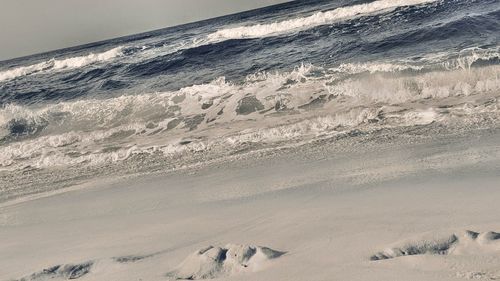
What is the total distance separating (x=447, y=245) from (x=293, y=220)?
138cm

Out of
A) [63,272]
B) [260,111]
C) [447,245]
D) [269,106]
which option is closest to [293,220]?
[447,245]

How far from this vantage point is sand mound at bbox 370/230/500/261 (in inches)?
116

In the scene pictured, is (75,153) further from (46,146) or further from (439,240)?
(439,240)

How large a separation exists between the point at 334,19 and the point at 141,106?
1566 centimetres

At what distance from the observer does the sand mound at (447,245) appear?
2.94 m

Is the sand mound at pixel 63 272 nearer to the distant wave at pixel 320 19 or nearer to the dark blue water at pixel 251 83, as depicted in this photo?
the dark blue water at pixel 251 83

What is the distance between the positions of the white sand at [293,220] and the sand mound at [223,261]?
16 mm

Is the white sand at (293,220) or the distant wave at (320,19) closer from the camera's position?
the white sand at (293,220)

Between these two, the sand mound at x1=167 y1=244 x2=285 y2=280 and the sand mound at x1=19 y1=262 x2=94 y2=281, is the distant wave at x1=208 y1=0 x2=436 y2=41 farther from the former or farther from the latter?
the sand mound at x1=167 y1=244 x2=285 y2=280

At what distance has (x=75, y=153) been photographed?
838 centimetres

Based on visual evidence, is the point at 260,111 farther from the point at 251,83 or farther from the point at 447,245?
the point at 447,245

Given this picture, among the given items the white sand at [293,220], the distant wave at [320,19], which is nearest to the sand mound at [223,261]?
the white sand at [293,220]

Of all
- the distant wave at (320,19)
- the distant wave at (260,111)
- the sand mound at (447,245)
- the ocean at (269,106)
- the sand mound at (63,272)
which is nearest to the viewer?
the sand mound at (447,245)

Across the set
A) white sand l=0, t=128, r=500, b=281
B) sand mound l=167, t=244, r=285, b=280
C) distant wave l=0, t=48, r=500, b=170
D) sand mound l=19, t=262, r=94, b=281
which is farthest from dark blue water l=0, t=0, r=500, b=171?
sand mound l=167, t=244, r=285, b=280
